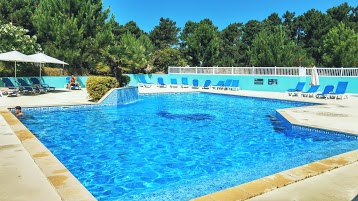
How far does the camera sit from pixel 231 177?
211 inches

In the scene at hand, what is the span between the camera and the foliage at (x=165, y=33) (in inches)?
2393

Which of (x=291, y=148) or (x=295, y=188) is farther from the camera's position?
(x=291, y=148)

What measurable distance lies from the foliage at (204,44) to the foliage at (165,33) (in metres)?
26.4

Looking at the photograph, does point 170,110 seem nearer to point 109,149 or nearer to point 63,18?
point 109,149

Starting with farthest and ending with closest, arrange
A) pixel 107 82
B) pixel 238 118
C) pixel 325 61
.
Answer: pixel 325 61 < pixel 107 82 < pixel 238 118

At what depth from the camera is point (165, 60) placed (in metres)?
34.0

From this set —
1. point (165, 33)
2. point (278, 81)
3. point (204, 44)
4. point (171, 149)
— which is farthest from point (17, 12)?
point (165, 33)

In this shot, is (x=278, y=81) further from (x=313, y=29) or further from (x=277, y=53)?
(x=313, y=29)

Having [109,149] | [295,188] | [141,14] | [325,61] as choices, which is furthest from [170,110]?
[141,14]

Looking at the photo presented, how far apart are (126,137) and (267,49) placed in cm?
2498

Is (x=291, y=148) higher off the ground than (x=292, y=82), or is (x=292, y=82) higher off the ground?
(x=292, y=82)

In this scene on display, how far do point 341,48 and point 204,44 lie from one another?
14.5 meters

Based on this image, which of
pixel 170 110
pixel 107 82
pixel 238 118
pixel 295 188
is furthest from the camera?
pixel 107 82

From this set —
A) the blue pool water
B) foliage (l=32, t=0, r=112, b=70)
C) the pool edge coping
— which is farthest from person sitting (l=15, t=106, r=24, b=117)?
foliage (l=32, t=0, r=112, b=70)
